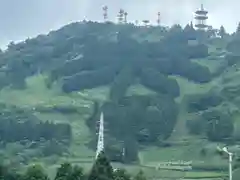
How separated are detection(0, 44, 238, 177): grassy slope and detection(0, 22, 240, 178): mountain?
17 centimetres

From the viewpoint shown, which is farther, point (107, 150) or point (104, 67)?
point (104, 67)

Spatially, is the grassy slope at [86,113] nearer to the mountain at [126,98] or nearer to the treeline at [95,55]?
the mountain at [126,98]

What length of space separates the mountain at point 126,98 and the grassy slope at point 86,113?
0.57ft

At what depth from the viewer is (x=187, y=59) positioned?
147500 mm

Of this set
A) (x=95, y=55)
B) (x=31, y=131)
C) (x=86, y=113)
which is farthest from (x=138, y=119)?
(x=95, y=55)

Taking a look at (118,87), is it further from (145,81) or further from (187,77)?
(187,77)

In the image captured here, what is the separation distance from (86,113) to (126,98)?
10883mm

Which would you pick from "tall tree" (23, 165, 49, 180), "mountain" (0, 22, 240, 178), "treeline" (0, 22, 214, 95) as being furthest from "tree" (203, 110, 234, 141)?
"tall tree" (23, 165, 49, 180)

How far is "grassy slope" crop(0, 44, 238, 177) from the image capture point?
313ft

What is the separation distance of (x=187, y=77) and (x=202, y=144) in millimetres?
39613

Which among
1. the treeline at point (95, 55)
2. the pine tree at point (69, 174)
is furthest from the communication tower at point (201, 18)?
the pine tree at point (69, 174)

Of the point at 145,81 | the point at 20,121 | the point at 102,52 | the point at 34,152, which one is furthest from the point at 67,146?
the point at 102,52

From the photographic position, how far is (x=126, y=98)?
399 feet

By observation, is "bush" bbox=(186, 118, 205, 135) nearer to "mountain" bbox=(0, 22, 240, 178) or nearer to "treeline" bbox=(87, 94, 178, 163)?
"mountain" bbox=(0, 22, 240, 178)
